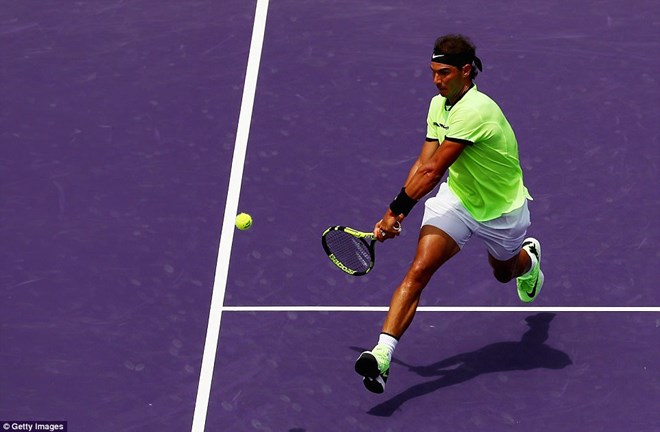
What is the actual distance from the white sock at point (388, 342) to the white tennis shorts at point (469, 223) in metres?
Result: 0.88

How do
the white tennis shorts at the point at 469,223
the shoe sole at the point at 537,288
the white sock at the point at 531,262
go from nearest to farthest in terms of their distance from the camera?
1. the white tennis shorts at the point at 469,223
2. the white sock at the point at 531,262
3. the shoe sole at the point at 537,288

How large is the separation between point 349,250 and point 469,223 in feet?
3.02

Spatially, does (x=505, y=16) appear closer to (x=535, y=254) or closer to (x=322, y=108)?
(x=322, y=108)

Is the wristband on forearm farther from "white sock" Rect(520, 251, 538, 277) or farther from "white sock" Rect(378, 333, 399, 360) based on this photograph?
"white sock" Rect(520, 251, 538, 277)

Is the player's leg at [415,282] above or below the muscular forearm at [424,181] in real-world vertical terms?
below

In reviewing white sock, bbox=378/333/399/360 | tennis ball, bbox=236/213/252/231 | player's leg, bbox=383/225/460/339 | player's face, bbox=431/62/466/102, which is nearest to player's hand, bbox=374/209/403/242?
player's leg, bbox=383/225/460/339

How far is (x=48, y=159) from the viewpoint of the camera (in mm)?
14289

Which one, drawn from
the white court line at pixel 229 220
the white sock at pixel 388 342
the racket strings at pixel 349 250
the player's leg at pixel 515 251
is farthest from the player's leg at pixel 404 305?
the white court line at pixel 229 220

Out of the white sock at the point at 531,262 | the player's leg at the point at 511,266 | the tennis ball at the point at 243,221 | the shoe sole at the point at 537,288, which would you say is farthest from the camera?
the tennis ball at the point at 243,221

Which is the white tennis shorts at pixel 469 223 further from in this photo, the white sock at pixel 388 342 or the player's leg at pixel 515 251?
the white sock at pixel 388 342

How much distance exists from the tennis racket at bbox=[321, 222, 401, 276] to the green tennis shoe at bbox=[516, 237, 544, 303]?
3.99 feet

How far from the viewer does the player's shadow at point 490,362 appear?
11.7 m

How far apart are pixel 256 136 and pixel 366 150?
3.33 feet

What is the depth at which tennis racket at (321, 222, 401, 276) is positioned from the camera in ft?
38.2
